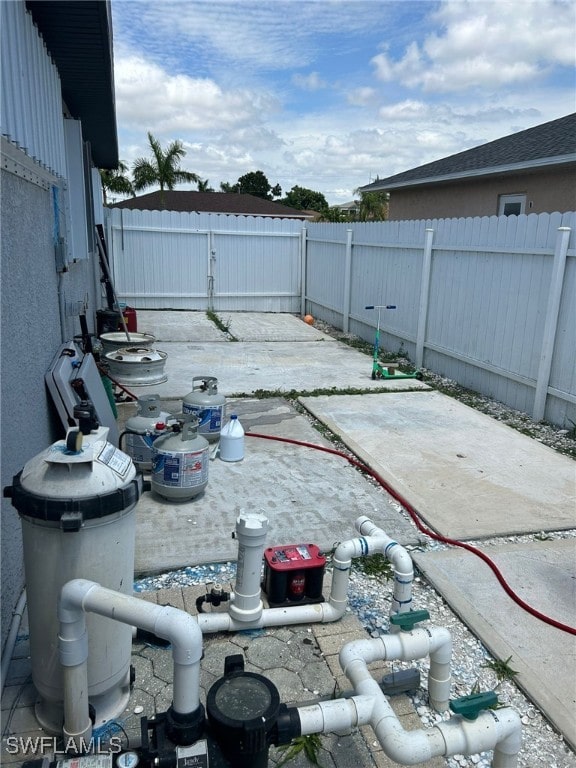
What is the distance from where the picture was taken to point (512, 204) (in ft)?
33.6

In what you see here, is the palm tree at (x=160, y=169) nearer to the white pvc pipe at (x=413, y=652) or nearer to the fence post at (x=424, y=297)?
Result: the fence post at (x=424, y=297)

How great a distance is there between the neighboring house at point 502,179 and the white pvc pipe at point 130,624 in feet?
29.6

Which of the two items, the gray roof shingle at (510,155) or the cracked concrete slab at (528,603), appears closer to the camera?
the cracked concrete slab at (528,603)

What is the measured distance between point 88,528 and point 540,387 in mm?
4964

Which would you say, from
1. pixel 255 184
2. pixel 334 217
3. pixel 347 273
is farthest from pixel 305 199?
pixel 347 273

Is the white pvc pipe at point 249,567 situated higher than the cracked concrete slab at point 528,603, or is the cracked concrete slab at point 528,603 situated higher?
the white pvc pipe at point 249,567

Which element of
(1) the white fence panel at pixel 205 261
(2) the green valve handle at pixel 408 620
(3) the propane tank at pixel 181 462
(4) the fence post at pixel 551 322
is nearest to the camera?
(2) the green valve handle at pixel 408 620

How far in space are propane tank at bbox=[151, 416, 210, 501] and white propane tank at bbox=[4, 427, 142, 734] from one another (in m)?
1.52

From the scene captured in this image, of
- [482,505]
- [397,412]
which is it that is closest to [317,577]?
[482,505]

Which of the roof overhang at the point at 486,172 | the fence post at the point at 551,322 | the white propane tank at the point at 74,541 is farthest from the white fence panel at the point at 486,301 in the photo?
the white propane tank at the point at 74,541

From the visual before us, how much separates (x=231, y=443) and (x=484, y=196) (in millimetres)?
8909

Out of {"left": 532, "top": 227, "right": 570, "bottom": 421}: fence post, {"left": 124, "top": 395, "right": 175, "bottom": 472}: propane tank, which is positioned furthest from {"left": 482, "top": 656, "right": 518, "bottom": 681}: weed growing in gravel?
{"left": 532, "top": 227, "right": 570, "bottom": 421}: fence post

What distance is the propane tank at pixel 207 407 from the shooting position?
4508 mm

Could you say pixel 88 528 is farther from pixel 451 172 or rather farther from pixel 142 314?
pixel 451 172
